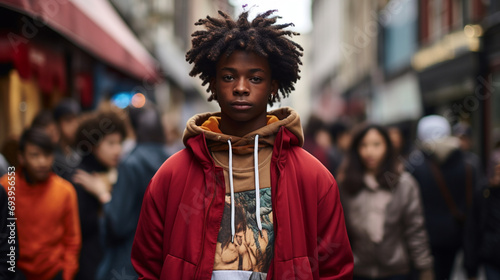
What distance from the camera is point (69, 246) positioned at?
3.79m

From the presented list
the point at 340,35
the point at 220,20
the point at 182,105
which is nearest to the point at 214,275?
the point at 220,20

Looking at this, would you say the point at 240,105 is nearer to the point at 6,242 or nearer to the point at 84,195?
the point at 6,242

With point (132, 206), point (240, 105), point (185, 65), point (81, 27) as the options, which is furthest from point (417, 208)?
point (185, 65)

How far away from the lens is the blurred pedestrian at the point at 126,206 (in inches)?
151

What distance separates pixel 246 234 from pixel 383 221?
7.53 ft

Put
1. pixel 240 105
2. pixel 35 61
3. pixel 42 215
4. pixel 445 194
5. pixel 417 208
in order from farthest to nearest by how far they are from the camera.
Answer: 1. pixel 35 61
2. pixel 445 194
3. pixel 417 208
4. pixel 42 215
5. pixel 240 105

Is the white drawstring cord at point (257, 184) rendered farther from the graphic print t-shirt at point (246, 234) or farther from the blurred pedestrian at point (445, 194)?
the blurred pedestrian at point (445, 194)

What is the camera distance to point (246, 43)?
2.19 m

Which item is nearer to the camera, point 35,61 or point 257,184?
point 257,184

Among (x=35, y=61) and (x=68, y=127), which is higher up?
(x=35, y=61)

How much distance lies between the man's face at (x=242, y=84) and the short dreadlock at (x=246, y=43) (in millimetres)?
34

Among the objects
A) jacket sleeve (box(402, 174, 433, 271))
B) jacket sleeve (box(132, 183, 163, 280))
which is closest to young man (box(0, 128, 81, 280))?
jacket sleeve (box(132, 183, 163, 280))

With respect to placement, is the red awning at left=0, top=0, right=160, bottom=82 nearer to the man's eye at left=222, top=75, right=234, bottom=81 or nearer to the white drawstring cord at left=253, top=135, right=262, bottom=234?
the man's eye at left=222, top=75, right=234, bottom=81

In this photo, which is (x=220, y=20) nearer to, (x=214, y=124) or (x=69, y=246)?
(x=214, y=124)
